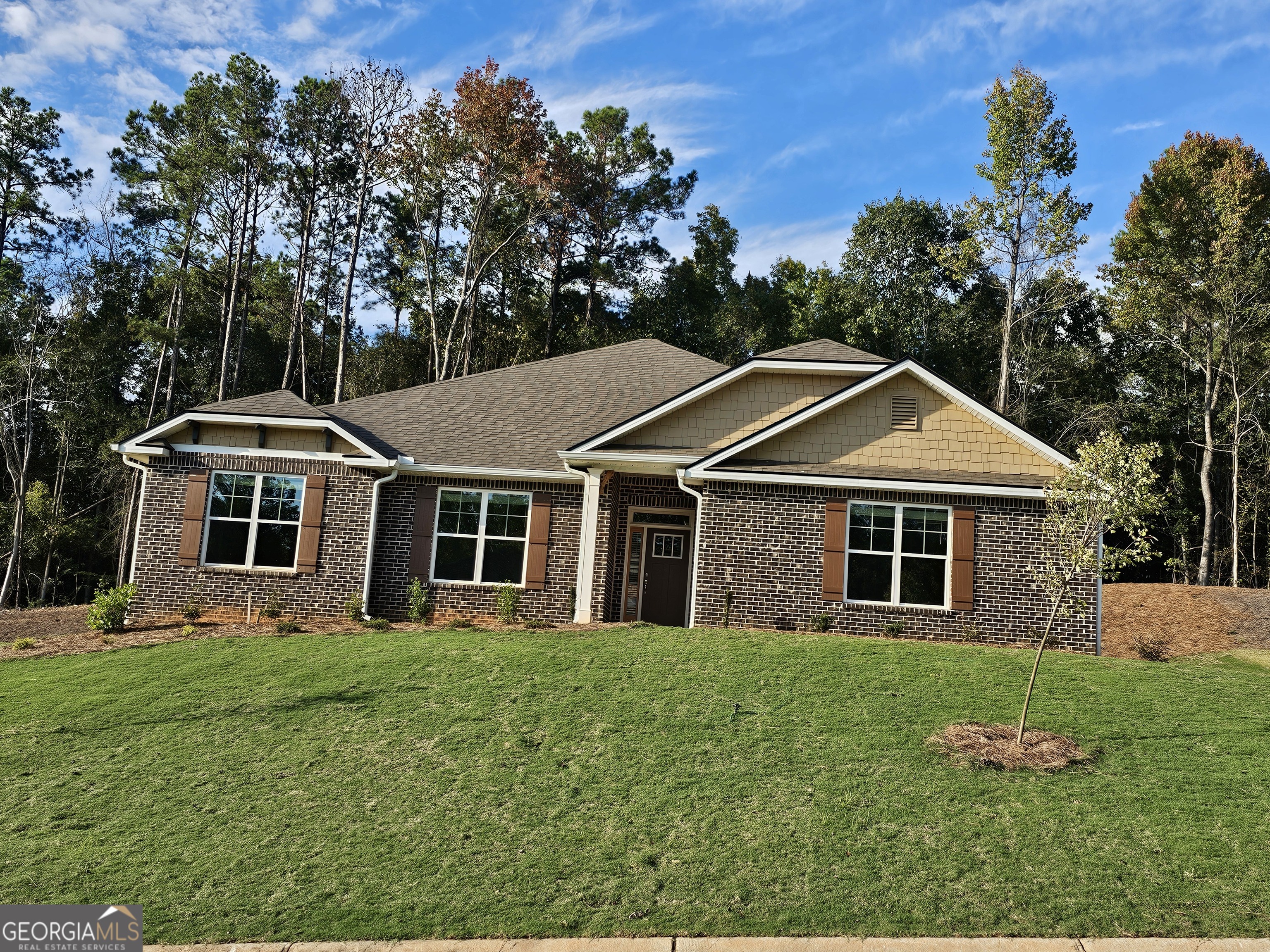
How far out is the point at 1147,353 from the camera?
28344 millimetres

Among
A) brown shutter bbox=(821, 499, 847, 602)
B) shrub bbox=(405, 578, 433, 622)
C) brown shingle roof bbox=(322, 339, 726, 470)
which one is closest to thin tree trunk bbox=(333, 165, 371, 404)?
brown shingle roof bbox=(322, 339, 726, 470)

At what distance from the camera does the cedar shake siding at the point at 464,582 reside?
1410 centimetres

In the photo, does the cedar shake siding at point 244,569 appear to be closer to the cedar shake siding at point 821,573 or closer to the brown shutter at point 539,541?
the brown shutter at point 539,541

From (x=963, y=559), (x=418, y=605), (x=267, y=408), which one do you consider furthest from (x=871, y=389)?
(x=267, y=408)

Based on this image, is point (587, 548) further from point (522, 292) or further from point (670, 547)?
point (522, 292)

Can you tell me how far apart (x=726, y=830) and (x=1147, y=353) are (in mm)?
28929

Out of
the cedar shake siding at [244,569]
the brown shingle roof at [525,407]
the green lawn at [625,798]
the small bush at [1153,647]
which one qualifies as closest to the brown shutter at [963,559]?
the green lawn at [625,798]

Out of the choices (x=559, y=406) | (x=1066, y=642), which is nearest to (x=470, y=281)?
(x=559, y=406)

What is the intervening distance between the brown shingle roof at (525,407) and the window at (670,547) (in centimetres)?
233

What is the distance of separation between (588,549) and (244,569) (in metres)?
5.94

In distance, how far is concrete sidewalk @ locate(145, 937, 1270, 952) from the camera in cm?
487

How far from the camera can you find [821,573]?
12.7 meters

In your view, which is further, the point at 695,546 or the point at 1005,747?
the point at 695,546

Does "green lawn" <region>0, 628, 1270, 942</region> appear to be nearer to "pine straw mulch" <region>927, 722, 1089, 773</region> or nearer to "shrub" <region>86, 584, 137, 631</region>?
"pine straw mulch" <region>927, 722, 1089, 773</region>
